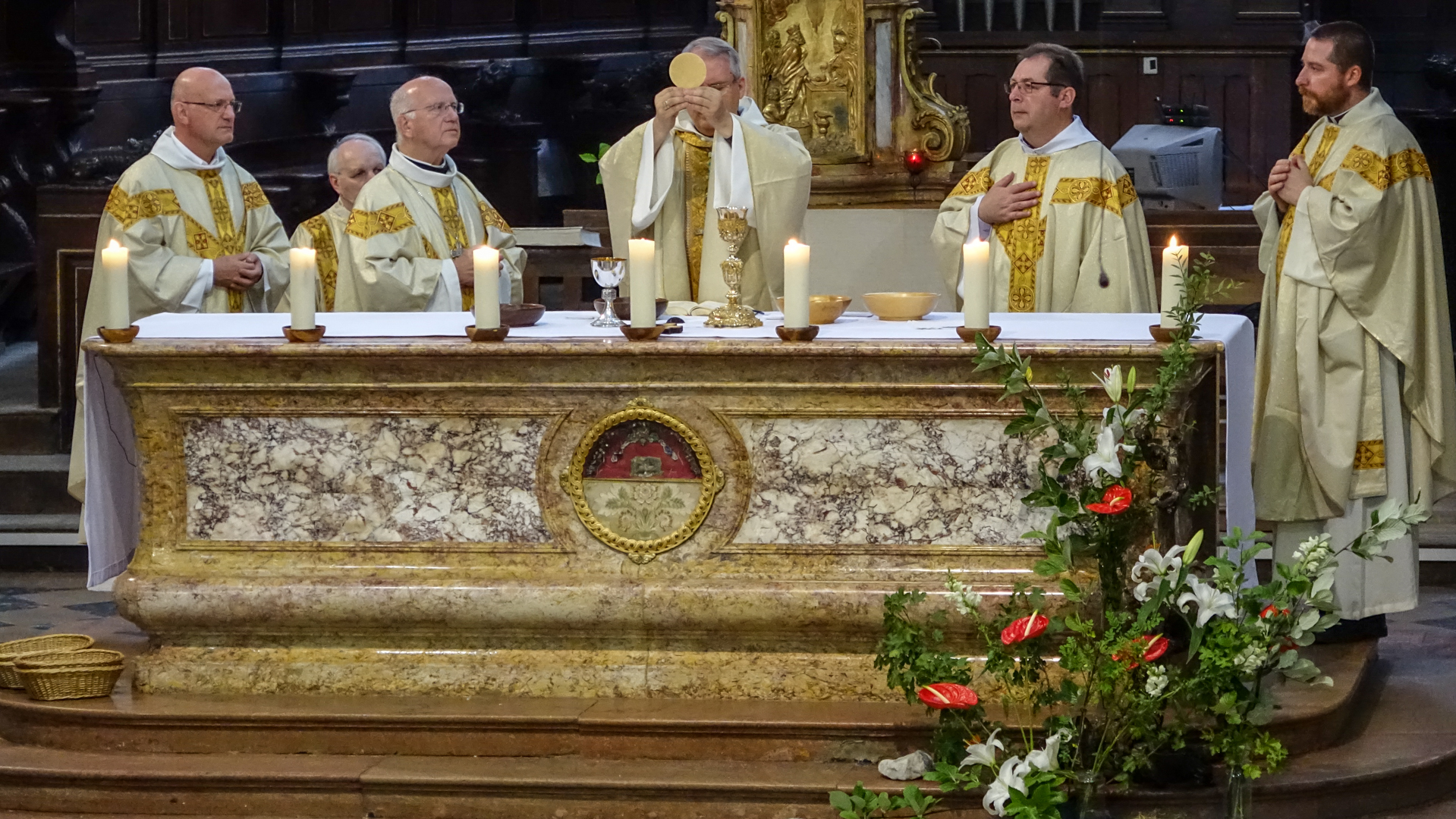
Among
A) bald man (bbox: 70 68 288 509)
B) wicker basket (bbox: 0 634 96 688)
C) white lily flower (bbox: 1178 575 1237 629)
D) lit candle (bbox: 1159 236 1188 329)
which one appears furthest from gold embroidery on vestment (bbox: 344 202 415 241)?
white lily flower (bbox: 1178 575 1237 629)

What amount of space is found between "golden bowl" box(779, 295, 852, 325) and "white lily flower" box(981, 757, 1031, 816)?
1471 mm

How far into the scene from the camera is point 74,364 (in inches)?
303

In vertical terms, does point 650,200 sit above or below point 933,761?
above

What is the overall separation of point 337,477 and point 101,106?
6278 millimetres

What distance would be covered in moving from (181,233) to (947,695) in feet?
10.8

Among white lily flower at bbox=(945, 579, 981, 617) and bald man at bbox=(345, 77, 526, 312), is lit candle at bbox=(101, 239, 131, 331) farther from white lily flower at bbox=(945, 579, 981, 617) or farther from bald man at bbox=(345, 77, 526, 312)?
white lily flower at bbox=(945, 579, 981, 617)

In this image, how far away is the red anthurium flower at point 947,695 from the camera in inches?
152

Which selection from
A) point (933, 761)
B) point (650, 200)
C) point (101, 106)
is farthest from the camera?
point (101, 106)

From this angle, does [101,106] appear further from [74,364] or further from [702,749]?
[702,749]

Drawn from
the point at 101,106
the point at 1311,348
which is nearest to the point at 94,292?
the point at 1311,348

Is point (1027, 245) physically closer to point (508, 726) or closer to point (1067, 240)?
point (1067, 240)

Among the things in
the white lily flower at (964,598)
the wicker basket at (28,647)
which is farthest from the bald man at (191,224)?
the white lily flower at (964,598)

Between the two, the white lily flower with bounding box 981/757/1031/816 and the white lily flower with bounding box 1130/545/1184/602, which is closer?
the white lily flower with bounding box 981/757/1031/816

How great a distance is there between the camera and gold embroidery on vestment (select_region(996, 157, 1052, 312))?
18.8ft
